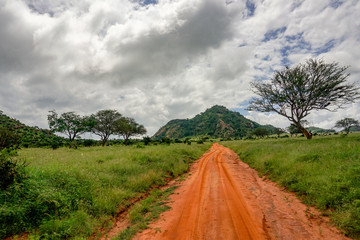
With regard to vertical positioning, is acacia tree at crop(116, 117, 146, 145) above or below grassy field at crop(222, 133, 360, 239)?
above

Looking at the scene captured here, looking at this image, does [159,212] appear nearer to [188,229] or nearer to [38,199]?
[188,229]

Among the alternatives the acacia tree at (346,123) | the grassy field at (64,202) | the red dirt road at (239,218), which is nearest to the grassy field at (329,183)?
the red dirt road at (239,218)

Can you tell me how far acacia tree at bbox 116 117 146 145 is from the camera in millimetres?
49562

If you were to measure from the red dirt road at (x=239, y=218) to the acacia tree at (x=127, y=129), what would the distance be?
45.9 meters

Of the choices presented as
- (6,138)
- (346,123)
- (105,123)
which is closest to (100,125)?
(105,123)

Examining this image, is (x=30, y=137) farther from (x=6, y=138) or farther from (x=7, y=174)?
(x=7, y=174)

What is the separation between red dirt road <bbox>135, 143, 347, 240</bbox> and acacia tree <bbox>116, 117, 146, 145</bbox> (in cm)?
4593

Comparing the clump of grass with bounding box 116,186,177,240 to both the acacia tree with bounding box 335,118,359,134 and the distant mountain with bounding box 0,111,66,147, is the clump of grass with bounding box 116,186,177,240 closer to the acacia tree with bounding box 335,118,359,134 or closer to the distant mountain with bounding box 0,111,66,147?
the distant mountain with bounding box 0,111,66,147

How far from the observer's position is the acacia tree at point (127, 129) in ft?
163

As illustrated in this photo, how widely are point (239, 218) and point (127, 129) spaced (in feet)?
165

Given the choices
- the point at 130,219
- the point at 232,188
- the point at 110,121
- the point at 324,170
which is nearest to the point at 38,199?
the point at 130,219

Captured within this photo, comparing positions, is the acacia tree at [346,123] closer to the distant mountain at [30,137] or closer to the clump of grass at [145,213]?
the clump of grass at [145,213]

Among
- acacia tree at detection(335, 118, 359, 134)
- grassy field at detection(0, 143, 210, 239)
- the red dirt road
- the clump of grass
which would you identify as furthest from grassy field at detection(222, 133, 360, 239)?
acacia tree at detection(335, 118, 359, 134)

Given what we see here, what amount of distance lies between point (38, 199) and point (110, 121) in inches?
1886
